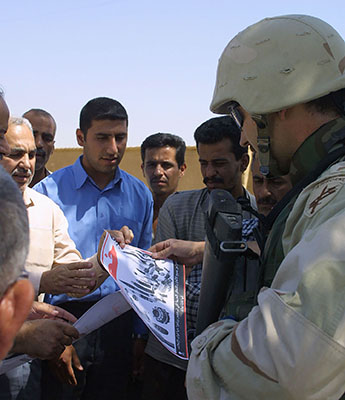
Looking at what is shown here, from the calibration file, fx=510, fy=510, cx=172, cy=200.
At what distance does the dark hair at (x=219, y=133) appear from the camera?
11.6 ft

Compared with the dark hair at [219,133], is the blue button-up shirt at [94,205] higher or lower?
lower

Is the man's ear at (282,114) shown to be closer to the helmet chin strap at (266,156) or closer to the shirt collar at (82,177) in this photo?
the helmet chin strap at (266,156)

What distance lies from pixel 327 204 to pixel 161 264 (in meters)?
1.30

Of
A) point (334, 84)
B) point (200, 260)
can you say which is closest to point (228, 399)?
point (334, 84)

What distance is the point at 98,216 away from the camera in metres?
3.67

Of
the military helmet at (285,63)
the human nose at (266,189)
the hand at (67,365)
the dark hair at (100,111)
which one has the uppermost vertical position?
the military helmet at (285,63)

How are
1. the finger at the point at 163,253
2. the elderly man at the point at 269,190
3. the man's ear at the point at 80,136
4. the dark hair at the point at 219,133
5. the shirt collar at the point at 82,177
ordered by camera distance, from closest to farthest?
the finger at the point at 163,253 < the elderly man at the point at 269,190 < the dark hair at the point at 219,133 < the shirt collar at the point at 82,177 < the man's ear at the point at 80,136

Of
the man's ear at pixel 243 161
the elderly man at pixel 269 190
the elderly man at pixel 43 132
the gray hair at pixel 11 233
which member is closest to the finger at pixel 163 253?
the elderly man at pixel 269 190

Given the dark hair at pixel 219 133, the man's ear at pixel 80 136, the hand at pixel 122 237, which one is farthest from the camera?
the man's ear at pixel 80 136

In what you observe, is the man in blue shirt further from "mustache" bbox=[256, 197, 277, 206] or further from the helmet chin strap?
the helmet chin strap

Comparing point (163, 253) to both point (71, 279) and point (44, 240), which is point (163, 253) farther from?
point (44, 240)

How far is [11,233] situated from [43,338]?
1.65 meters

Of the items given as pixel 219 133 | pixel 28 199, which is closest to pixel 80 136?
pixel 28 199

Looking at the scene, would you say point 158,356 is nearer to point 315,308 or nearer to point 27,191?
point 27,191
